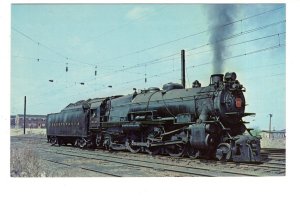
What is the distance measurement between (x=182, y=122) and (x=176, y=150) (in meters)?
1.50

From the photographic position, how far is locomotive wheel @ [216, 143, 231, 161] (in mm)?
12420

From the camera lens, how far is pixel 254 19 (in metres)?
12.2

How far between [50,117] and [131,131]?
11024 millimetres

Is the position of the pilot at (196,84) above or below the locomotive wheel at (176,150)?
above

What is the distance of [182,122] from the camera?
45.8 ft

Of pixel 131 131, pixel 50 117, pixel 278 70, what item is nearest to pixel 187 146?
pixel 131 131

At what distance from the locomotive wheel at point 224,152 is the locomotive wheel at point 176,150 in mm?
1671

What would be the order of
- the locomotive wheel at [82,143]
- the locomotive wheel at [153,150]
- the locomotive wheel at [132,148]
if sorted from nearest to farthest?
the locomotive wheel at [153,150], the locomotive wheel at [132,148], the locomotive wheel at [82,143]

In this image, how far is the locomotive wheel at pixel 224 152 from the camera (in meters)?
12.4

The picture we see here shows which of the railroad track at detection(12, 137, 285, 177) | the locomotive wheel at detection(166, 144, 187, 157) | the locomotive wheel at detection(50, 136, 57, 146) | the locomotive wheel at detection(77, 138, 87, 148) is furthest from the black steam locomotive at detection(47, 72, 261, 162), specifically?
the locomotive wheel at detection(50, 136, 57, 146)

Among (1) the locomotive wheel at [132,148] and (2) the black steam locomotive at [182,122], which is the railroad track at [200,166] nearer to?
(2) the black steam locomotive at [182,122]

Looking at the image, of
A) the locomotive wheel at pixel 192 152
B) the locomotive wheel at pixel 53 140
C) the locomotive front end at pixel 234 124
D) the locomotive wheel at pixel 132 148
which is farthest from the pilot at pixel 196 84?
the locomotive wheel at pixel 53 140

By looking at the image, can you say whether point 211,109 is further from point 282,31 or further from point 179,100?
point 282,31

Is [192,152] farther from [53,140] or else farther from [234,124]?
[53,140]
